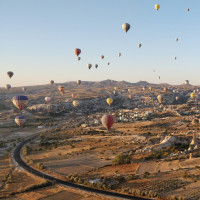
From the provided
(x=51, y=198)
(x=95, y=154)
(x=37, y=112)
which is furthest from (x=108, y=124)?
(x=37, y=112)

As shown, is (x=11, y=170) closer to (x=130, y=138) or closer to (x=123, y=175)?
(x=123, y=175)

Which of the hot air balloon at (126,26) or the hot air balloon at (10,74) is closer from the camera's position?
the hot air balloon at (126,26)

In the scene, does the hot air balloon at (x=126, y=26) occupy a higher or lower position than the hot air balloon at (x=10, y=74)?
higher

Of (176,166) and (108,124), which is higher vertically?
(108,124)

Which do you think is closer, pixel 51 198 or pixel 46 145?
pixel 51 198

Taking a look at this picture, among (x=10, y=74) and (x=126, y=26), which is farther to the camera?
(x=10, y=74)

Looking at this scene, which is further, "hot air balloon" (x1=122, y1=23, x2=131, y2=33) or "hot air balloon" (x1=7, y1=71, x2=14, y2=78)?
"hot air balloon" (x1=7, y1=71, x2=14, y2=78)

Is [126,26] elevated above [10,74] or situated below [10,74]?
above

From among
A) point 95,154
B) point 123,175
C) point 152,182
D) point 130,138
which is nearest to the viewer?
point 152,182

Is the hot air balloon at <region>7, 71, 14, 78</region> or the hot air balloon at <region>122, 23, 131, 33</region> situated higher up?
the hot air balloon at <region>122, 23, 131, 33</region>

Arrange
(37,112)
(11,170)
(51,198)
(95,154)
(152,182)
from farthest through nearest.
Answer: (37,112) → (95,154) → (11,170) → (152,182) → (51,198)
